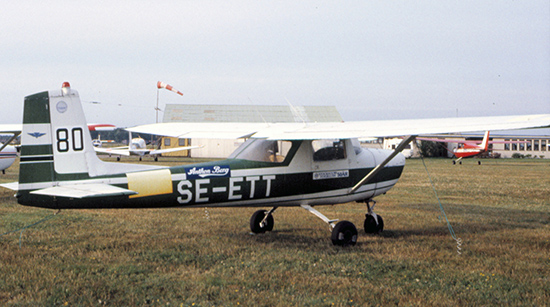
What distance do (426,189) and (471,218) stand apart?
→ 275 inches

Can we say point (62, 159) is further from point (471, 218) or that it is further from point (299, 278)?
point (471, 218)

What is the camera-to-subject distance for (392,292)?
517 cm

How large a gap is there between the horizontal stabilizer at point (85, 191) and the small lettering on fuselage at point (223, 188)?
80 cm

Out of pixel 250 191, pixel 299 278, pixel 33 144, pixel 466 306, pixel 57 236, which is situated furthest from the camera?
pixel 57 236

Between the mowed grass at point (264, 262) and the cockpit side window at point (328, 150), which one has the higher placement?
the cockpit side window at point (328, 150)

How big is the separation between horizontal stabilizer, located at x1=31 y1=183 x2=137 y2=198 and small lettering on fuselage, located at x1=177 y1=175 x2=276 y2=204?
2.62 feet

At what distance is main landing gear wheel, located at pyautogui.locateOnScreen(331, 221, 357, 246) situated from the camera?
290 inches

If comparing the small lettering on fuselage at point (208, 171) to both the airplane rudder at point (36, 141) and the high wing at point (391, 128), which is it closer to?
the high wing at point (391, 128)

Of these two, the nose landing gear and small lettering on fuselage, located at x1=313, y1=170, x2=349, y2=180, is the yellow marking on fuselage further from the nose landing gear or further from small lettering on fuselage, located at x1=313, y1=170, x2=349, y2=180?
the nose landing gear

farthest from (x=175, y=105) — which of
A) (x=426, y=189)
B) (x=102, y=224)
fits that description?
(x=102, y=224)

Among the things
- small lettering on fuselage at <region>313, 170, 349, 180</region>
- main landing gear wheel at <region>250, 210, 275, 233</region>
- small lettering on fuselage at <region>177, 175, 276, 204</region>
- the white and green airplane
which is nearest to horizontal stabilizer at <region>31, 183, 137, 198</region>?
the white and green airplane

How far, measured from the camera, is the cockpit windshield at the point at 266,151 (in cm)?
761

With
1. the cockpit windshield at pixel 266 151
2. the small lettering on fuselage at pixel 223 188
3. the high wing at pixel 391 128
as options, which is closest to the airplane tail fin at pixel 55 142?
the small lettering on fuselage at pixel 223 188

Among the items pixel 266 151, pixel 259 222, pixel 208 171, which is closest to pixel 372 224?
pixel 259 222
